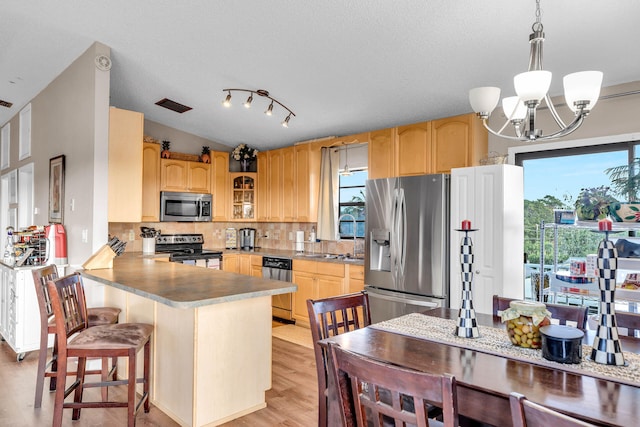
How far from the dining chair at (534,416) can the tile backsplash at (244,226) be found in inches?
165

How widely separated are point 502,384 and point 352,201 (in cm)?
417

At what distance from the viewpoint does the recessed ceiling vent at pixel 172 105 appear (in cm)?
488

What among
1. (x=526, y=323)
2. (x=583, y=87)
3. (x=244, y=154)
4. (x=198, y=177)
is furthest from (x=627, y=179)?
(x=198, y=177)

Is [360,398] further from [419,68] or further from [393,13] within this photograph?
[419,68]

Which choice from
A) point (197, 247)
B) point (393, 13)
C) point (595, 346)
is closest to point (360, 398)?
point (595, 346)

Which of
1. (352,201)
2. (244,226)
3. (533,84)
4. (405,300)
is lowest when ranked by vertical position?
(405,300)

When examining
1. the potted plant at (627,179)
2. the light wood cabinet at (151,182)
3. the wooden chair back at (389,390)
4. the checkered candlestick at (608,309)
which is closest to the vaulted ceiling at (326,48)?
the potted plant at (627,179)

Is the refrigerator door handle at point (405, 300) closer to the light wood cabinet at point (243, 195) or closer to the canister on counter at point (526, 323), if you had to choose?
the canister on counter at point (526, 323)

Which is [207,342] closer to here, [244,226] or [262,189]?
[262,189]

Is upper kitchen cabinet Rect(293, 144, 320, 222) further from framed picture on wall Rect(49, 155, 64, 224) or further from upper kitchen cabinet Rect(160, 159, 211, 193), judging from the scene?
framed picture on wall Rect(49, 155, 64, 224)

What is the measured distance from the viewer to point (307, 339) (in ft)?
14.4

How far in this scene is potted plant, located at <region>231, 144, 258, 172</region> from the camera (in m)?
6.07

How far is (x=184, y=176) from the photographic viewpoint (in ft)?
18.6

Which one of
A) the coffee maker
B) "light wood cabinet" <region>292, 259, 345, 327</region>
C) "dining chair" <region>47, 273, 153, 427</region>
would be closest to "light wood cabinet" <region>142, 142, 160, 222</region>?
the coffee maker
